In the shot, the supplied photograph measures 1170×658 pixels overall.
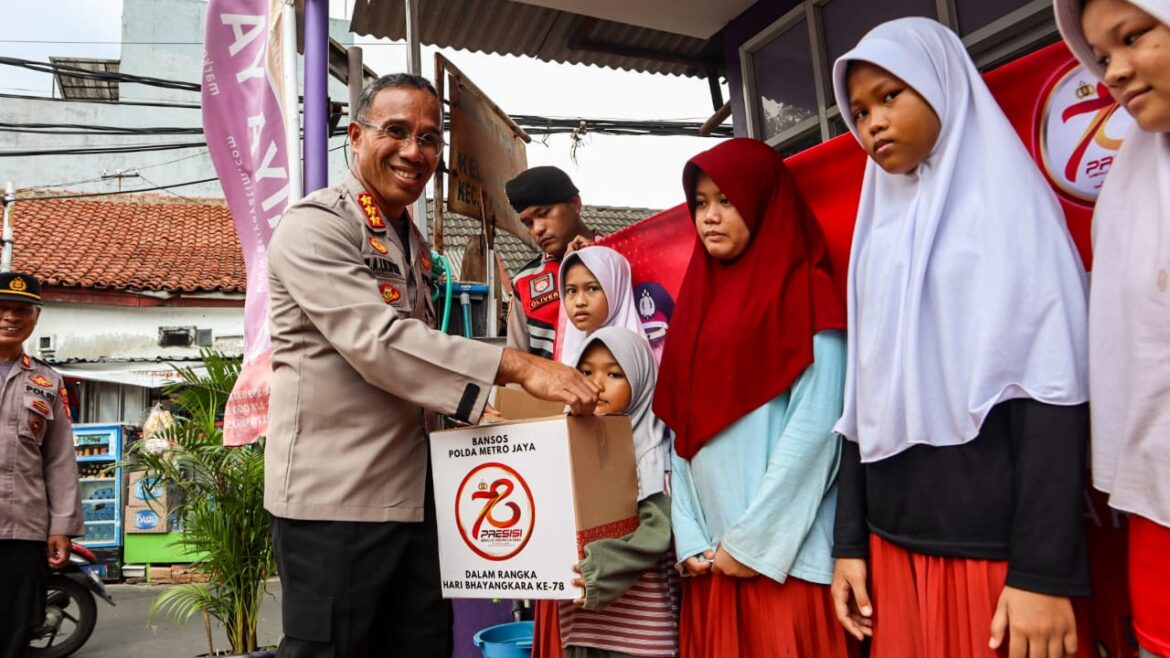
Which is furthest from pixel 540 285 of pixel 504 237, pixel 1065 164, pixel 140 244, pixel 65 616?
pixel 140 244

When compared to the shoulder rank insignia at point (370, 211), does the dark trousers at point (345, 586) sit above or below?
below

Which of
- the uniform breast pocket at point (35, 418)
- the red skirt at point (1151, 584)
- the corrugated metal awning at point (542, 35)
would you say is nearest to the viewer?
the red skirt at point (1151, 584)

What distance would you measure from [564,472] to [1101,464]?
105cm

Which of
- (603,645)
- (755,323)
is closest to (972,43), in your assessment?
(755,323)

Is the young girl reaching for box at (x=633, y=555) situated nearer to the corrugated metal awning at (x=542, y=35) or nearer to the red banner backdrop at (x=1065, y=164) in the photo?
the red banner backdrop at (x=1065, y=164)

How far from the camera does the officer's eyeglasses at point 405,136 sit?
2.13 metres

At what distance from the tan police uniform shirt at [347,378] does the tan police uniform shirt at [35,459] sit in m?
2.68

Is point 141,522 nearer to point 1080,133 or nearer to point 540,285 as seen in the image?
point 540,285

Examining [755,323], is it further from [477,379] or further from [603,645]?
[603,645]

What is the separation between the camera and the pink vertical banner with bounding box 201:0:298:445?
3.51m

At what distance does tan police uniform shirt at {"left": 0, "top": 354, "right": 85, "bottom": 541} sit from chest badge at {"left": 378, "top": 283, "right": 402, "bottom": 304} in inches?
115

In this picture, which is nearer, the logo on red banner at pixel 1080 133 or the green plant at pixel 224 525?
the logo on red banner at pixel 1080 133

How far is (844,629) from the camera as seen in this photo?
1825 millimetres

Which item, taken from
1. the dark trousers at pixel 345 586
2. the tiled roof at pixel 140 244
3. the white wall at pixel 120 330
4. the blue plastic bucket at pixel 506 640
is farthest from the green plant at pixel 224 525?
A: the white wall at pixel 120 330
